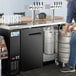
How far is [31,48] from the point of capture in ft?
12.1

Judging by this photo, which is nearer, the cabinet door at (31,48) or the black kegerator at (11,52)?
the black kegerator at (11,52)

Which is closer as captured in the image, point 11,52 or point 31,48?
point 11,52

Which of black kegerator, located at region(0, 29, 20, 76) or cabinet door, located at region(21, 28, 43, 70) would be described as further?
cabinet door, located at region(21, 28, 43, 70)

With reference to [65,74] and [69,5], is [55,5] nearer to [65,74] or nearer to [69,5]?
[69,5]

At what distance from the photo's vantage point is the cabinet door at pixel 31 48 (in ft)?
11.7

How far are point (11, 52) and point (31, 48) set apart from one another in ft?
1.28

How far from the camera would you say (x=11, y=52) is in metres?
3.42

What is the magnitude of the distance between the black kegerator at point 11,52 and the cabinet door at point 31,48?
0.35 feet

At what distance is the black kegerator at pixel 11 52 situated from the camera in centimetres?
339

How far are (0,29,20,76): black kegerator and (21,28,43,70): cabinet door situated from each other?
0.11m

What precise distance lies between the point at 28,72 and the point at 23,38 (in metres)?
0.56

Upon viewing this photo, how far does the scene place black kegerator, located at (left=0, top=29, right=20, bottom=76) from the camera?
3.39 m

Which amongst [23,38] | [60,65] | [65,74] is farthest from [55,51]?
[23,38]

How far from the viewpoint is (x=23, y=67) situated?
3646 mm
